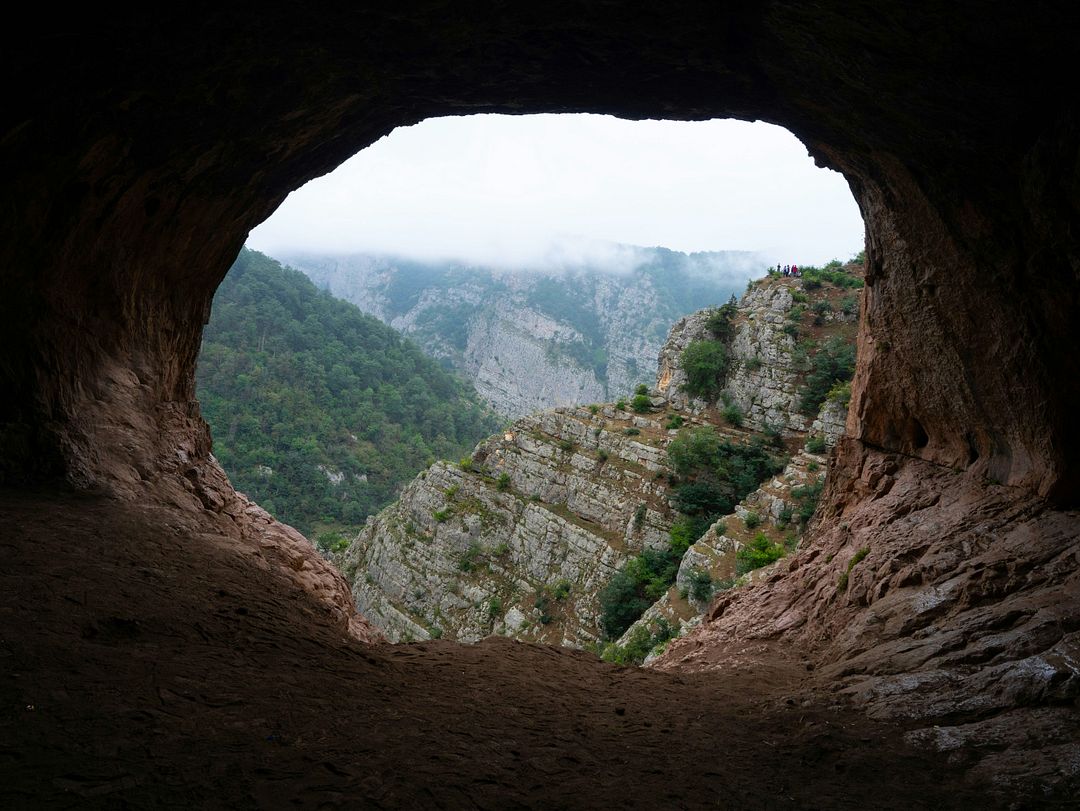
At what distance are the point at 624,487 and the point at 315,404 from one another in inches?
2241

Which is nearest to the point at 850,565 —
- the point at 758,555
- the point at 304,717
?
the point at 304,717

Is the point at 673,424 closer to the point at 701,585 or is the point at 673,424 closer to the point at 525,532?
the point at 525,532

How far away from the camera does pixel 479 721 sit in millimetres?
5840

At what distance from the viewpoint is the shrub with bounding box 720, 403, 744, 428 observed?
37.8 meters

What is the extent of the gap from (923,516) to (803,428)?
→ 27.3 meters

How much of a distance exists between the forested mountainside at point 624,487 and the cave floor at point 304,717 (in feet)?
64.6

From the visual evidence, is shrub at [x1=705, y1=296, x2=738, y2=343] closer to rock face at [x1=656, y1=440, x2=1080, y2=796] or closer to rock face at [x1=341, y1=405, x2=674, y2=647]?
rock face at [x1=341, y1=405, x2=674, y2=647]

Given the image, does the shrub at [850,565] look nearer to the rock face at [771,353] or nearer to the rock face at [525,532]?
the rock face at [525,532]

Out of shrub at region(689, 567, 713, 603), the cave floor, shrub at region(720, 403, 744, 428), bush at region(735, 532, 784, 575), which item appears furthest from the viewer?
shrub at region(720, 403, 744, 428)

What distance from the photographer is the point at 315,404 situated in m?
79.9

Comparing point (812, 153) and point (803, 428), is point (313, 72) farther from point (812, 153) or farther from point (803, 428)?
point (803, 428)

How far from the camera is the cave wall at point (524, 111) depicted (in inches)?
218

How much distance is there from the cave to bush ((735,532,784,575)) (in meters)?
11.0

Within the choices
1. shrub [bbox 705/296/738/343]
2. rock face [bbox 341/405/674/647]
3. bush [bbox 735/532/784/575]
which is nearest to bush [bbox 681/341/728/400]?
shrub [bbox 705/296/738/343]
